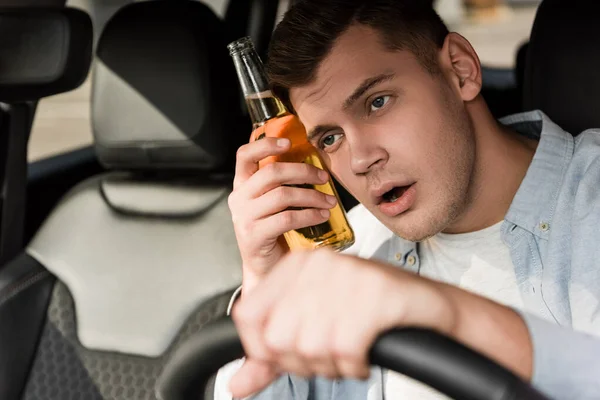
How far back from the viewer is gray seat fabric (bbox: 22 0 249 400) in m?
1.57

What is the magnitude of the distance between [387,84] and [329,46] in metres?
0.11

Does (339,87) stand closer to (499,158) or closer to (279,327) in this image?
(499,158)

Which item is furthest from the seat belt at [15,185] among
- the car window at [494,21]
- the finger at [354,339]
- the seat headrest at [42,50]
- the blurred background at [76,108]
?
the car window at [494,21]

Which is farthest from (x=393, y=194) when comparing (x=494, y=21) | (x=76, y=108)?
(x=494, y=21)

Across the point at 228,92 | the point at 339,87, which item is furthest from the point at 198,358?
the point at 228,92

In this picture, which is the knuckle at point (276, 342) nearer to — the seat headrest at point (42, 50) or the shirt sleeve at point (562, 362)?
the shirt sleeve at point (562, 362)

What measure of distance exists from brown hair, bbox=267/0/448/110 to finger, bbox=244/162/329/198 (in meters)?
0.16

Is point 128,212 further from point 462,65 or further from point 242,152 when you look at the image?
point 462,65

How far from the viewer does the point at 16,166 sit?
190cm

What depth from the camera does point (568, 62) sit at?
137 cm

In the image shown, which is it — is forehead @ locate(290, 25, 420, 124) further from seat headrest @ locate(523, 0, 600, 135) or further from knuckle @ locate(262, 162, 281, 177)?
seat headrest @ locate(523, 0, 600, 135)

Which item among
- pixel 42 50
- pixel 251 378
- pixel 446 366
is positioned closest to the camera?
pixel 446 366

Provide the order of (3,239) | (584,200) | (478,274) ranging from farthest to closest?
(3,239)
(478,274)
(584,200)

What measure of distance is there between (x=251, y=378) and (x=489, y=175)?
0.73 m
